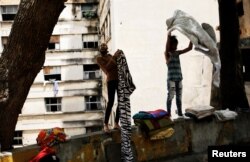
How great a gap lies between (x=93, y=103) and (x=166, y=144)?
23032 millimetres

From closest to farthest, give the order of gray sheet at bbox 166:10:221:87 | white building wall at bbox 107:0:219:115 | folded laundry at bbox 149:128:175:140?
folded laundry at bbox 149:128:175:140 < gray sheet at bbox 166:10:221:87 < white building wall at bbox 107:0:219:115

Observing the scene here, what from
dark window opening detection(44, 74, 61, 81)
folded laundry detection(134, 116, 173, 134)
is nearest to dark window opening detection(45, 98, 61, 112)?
dark window opening detection(44, 74, 61, 81)

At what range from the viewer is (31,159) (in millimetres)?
5957

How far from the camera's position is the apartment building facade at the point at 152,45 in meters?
20.1

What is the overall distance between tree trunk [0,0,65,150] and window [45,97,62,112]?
24238mm

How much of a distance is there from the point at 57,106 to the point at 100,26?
6.70m

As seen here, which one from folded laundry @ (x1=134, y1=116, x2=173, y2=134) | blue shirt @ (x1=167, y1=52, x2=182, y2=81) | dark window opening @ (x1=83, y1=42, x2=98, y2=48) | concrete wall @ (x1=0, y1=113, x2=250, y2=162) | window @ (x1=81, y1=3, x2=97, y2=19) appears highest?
window @ (x1=81, y1=3, x2=97, y2=19)

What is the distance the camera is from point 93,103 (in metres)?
30.3

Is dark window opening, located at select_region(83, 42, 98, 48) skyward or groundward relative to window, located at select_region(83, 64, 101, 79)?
skyward

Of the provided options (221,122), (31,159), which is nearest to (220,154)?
(221,122)

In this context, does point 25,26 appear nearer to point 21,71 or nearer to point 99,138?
point 21,71

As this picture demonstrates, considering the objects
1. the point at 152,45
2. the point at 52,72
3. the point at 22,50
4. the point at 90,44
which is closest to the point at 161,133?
the point at 22,50

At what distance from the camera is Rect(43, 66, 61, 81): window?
98.7 ft

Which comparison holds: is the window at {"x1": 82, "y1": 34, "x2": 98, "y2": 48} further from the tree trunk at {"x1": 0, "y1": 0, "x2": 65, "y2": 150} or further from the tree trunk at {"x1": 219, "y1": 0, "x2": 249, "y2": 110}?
the tree trunk at {"x1": 0, "y1": 0, "x2": 65, "y2": 150}
